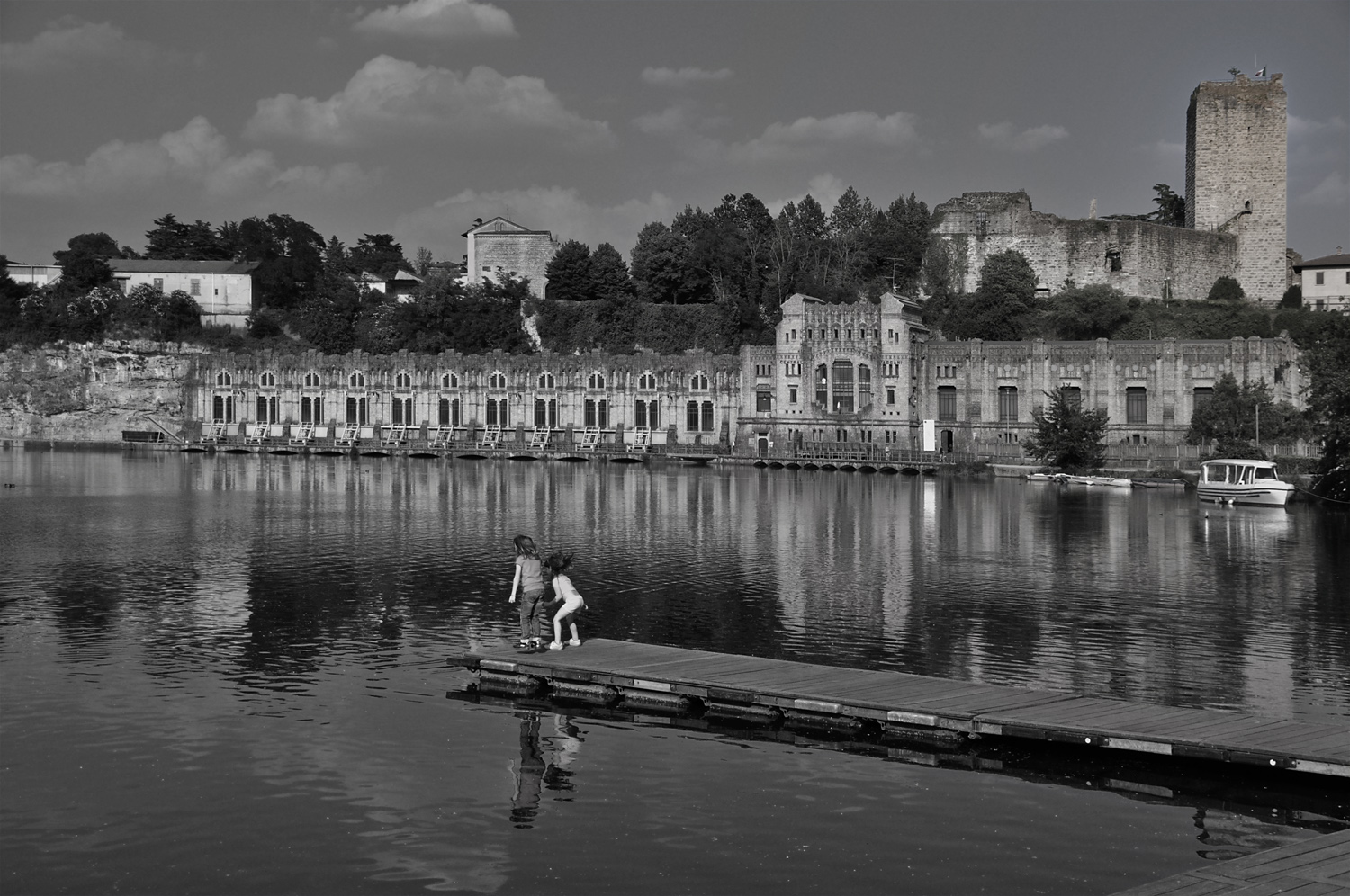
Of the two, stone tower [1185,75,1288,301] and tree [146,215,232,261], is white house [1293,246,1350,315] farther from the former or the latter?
tree [146,215,232,261]

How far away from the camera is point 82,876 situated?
1533cm

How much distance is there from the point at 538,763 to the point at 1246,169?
324 ft

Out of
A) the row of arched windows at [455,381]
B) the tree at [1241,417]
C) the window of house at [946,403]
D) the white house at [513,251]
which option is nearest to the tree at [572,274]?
the white house at [513,251]

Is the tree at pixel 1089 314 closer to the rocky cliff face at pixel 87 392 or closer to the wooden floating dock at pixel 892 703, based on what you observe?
the rocky cliff face at pixel 87 392

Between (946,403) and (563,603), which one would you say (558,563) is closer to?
(563,603)

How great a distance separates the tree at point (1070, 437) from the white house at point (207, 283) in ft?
280

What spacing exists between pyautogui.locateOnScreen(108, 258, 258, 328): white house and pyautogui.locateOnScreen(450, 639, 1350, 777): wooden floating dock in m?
124

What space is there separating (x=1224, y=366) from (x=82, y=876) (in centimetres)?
8633

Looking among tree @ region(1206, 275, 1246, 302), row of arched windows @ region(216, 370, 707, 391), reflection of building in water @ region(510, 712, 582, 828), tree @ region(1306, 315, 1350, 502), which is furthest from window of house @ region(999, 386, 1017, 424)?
reflection of building in water @ region(510, 712, 582, 828)

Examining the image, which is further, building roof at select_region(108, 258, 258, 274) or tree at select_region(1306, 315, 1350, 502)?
building roof at select_region(108, 258, 258, 274)

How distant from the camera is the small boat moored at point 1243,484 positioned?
63156 mm

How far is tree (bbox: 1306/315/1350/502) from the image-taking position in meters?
59.9

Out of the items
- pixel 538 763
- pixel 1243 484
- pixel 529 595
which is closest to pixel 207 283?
pixel 1243 484

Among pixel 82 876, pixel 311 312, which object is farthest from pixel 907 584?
pixel 311 312
